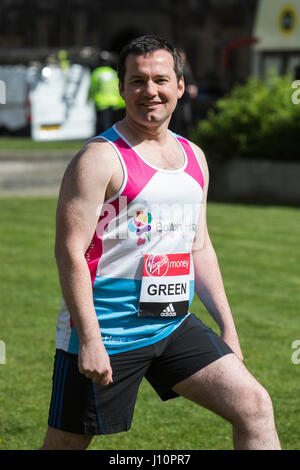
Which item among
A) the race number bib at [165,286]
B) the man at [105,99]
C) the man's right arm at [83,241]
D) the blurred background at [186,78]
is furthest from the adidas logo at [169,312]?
the man at [105,99]

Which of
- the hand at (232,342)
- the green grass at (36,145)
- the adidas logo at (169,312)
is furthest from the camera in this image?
the green grass at (36,145)

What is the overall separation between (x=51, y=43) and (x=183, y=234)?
181ft

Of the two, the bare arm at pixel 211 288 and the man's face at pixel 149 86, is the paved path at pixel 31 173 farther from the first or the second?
the man's face at pixel 149 86

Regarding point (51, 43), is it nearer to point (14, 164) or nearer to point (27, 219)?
point (14, 164)

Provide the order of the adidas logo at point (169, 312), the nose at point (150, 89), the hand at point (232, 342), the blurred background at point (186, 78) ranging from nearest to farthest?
the nose at point (150, 89) → the adidas logo at point (169, 312) → the hand at point (232, 342) → the blurred background at point (186, 78)

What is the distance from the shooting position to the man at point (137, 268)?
328 centimetres

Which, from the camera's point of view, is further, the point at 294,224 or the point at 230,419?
the point at 294,224

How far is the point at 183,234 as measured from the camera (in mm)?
3488

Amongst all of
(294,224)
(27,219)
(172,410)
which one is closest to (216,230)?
(294,224)

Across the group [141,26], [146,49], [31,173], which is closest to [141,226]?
[146,49]

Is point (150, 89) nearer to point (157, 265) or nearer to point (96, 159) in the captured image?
point (96, 159)

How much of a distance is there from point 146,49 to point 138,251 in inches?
29.8

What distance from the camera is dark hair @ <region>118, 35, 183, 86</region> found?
340 cm

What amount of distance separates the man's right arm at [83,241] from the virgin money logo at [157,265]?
0.27 metres
